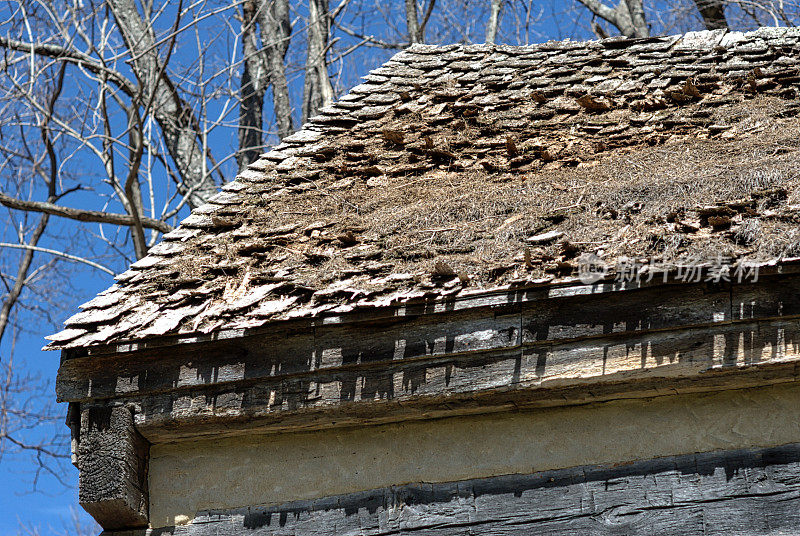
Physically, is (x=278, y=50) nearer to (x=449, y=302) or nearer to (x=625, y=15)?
(x=625, y=15)

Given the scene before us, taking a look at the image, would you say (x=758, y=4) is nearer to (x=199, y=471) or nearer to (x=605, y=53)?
(x=605, y=53)

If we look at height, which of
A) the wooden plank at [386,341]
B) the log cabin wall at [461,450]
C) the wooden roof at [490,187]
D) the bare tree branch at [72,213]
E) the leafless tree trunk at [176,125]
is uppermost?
the leafless tree trunk at [176,125]

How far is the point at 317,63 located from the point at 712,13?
574cm

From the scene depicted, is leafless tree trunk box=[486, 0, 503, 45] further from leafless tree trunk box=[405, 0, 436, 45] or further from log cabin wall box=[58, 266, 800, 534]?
log cabin wall box=[58, 266, 800, 534]

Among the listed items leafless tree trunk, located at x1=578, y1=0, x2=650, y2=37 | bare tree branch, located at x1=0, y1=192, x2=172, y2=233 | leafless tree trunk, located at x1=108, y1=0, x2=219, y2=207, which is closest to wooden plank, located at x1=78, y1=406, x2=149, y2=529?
bare tree branch, located at x1=0, y1=192, x2=172, y2=233

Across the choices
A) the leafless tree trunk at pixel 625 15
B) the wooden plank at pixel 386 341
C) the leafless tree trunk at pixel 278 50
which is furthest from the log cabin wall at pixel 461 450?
the leafless tree trunk at pixel 625 15

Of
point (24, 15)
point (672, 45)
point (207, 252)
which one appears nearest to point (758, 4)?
point (672, 45)

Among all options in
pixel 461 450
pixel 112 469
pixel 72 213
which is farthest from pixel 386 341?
pixel 72 213

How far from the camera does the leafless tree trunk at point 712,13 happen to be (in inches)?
469

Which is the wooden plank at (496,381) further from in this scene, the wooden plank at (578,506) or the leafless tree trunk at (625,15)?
the leafless tree trunk at (625,15)

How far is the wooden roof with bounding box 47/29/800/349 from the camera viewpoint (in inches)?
134

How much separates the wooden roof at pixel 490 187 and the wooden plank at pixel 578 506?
781 millimetres

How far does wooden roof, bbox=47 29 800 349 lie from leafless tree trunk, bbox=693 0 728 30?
6.84m

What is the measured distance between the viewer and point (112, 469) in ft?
11.4
